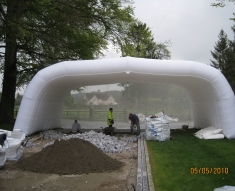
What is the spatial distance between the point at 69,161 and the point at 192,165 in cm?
326

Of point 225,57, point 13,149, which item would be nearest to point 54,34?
point 13,149

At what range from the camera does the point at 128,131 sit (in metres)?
16.1

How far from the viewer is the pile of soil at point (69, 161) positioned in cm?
704

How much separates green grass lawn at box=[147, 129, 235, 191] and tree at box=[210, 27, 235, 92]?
24679 millimetres

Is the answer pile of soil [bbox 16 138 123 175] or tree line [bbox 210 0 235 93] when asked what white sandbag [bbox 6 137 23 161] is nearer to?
pile of soil [bbox 16 138 123 175]

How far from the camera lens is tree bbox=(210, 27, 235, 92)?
35188mm

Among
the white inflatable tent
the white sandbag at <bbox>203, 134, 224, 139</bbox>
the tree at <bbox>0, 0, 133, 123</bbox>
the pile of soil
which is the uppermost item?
the tree at <bbox>0, 0, 133, 123</bbox>

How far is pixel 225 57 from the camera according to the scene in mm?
38375

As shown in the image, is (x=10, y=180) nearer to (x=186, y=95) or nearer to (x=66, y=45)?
(x=66, y=45)

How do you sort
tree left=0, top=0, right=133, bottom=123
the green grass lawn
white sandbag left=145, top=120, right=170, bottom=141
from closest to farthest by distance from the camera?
the green grass lawn, white sandbag left=145, top=120, right=170, bottom=141, tree left=0, top=0, right=133, bottom=123

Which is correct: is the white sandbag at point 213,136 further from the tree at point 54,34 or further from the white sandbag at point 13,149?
the tree at point 54,34
